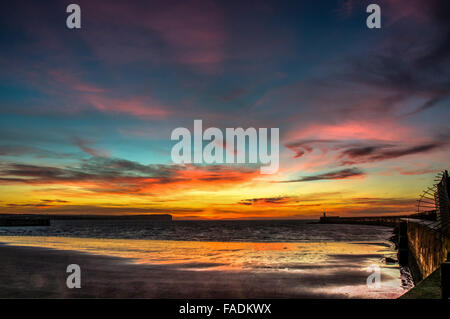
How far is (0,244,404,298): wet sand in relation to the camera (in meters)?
12.8

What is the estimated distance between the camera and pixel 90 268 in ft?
60.4

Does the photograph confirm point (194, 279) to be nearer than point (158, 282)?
No

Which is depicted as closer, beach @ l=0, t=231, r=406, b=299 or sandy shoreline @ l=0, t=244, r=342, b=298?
sandy shoreline @ l=0, t=244, r=342, b=298

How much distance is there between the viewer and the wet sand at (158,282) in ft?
41.9

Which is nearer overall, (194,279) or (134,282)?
(134,282)

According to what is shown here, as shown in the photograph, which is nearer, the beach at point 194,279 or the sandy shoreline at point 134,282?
the sandy shoreline at point 134,282

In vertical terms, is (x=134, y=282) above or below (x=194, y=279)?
above

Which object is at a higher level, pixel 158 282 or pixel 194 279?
pixel 158 282

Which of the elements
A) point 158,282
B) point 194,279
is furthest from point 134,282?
point 194,279

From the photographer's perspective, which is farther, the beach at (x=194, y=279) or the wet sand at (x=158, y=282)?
the beach at (x=194, y=279)

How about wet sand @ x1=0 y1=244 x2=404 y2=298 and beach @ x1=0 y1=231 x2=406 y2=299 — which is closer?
wet sand @ x1=0 y1=244 x2=404 y2=298

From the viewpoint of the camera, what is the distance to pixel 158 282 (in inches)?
586

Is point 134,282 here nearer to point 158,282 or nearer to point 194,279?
point 158,282
